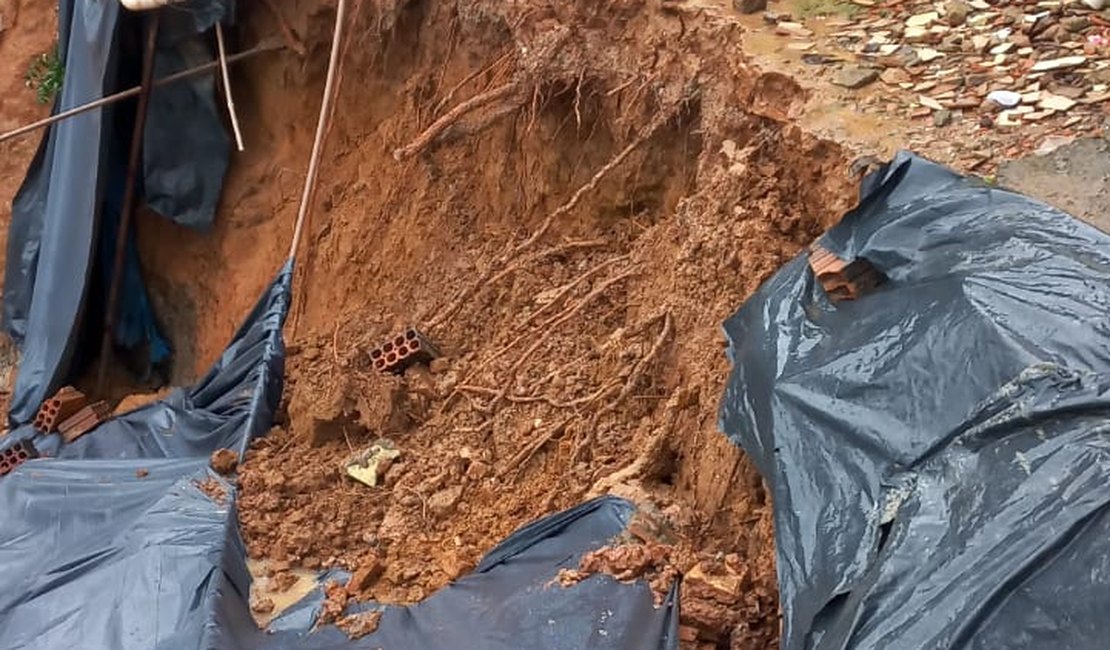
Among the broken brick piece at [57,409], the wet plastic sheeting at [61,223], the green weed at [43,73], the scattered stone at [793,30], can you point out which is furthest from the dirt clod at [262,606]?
the green weed at [43,73]

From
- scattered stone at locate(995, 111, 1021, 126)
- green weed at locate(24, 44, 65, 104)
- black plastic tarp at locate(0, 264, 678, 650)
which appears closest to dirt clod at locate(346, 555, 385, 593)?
black plastic tarp at locate(0, 264, 678, 650)

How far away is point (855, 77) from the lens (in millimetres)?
3898

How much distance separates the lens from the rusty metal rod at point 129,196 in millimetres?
5500

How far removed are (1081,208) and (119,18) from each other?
4188 millimetres

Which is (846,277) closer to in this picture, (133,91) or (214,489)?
(214,489)

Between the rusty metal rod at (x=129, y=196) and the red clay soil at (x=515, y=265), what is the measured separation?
30 centimetres

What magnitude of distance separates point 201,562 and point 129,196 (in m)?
2.67

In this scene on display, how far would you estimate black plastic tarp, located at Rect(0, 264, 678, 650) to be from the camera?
3199 mm

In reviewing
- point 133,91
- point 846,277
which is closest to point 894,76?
point 846,277

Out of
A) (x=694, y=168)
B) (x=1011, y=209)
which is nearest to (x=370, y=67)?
(x=694, y=168)

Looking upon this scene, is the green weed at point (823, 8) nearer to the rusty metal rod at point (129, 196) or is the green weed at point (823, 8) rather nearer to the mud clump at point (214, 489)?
the mud clump at point (214, 489)

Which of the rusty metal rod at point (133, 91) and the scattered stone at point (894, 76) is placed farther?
the rusty metal rod at point (133, 91)

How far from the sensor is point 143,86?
5.53m

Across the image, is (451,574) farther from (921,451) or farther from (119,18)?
(119,18)
